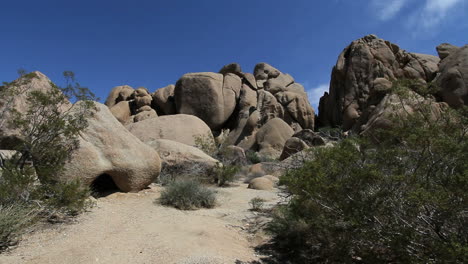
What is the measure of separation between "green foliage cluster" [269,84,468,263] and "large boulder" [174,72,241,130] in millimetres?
25947

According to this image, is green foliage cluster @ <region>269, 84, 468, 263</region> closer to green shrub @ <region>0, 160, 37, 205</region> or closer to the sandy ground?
the sandy ground

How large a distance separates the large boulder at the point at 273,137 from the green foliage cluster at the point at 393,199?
18935 mm

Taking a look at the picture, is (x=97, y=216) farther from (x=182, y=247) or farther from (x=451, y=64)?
(x=451, y=64)

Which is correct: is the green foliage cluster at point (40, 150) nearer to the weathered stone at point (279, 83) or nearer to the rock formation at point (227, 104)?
the rock formation at point (227, 104)

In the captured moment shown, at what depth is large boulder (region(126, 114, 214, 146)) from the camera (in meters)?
16.8

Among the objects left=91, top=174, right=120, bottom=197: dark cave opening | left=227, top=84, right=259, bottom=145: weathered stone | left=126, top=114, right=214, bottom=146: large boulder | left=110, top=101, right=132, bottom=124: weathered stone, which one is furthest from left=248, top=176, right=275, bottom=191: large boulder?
left=110, top=101, right=132, bottom=124: weathered stone

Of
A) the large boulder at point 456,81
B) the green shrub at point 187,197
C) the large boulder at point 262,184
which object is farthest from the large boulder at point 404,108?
the large boulder at point 456,81

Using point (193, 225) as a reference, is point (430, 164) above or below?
above

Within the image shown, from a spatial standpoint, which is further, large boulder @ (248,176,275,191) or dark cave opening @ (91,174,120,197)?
large boulder @ (248,176,275,191)

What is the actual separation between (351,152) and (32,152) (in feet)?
19.9

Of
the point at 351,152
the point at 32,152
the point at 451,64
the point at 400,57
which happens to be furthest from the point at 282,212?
the point at 400,57

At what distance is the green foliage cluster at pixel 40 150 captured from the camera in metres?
5.45

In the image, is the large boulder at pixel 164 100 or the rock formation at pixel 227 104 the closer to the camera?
the rock formation at pixel 227 104

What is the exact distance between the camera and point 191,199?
760 centimetres
